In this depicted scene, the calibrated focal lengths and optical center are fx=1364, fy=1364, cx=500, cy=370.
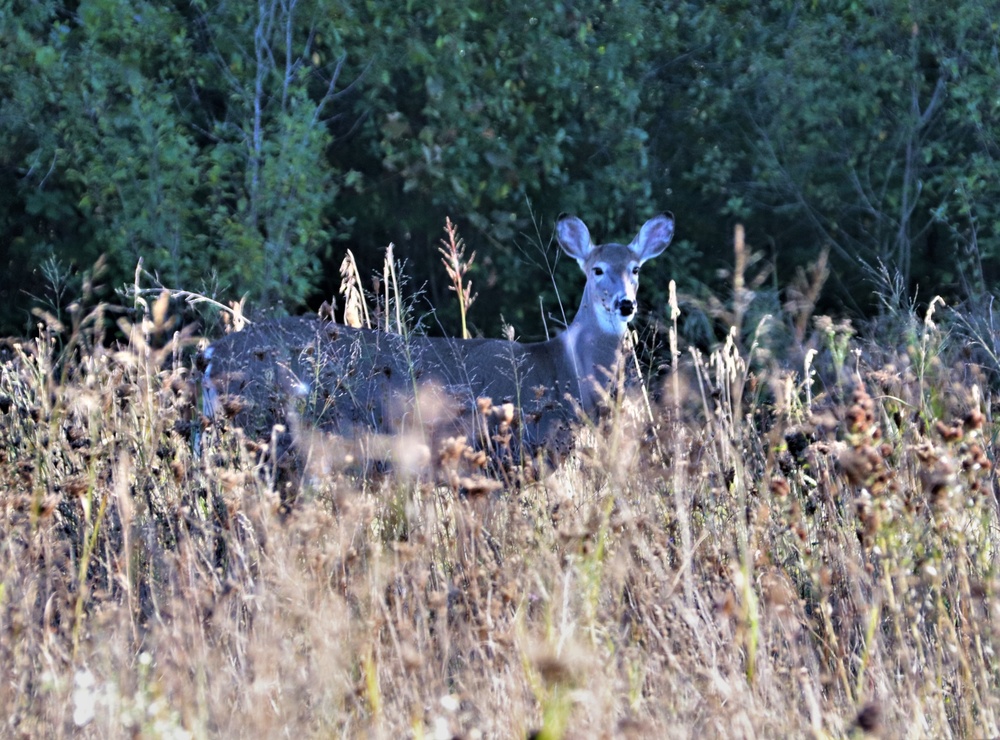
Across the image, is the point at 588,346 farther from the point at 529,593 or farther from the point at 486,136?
the point at 529,593

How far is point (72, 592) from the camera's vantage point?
152 inches

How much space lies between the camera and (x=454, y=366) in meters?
7.03

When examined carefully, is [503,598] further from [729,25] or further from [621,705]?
[729,25]

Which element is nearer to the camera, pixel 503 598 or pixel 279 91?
pixel 503 598

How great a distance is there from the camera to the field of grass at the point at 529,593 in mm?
2895

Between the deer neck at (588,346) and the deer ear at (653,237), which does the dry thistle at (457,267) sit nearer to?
the deer neck at (588,346)

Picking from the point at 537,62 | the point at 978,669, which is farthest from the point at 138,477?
the point at 537,62

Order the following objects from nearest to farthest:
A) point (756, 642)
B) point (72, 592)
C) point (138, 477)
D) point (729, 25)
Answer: point (756, 642)
point (72, 592)
point (138, 477)
point (729, 25)

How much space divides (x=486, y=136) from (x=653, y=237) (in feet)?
10.7

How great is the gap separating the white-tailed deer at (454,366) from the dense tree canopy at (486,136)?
236 centimetres

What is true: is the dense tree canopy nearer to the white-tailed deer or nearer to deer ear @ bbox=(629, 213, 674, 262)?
deer ear @ bbox=(629, 213, 674, 262)

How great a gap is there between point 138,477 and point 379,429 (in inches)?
80.0

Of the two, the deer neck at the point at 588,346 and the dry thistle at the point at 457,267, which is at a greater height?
the deer neck at the point at 588,346

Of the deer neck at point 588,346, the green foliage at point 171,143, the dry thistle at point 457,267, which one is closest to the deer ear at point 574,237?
the deer neck at point 588,346
